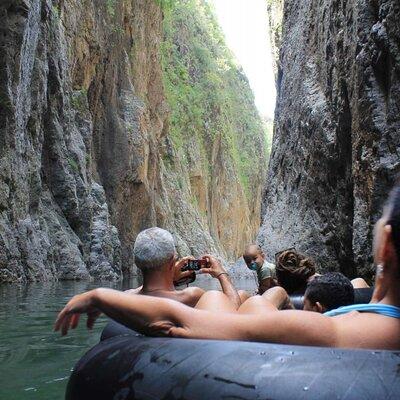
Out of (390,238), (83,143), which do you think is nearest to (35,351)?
(390,238)

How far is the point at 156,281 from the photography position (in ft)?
9.92

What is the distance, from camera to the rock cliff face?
12.8 meters

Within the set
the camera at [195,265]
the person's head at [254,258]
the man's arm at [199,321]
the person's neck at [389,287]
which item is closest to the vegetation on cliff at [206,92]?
the person's head at [254,258]

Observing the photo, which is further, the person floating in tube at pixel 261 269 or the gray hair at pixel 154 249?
the person floating in tube at pixel 261 269

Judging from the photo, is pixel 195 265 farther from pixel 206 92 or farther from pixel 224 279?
pixel 206 92

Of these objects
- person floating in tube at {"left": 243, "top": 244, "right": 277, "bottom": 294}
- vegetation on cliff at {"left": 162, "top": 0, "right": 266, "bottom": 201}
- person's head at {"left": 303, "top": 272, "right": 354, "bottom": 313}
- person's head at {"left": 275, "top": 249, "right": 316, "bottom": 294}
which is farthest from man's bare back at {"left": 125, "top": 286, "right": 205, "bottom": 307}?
vegetation on cliff at {"left": 162, "top": 0, "right": 266, "bottom": 201}

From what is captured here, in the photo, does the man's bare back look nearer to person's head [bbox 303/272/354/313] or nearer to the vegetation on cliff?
person's head [bbox 303/272/354/313]

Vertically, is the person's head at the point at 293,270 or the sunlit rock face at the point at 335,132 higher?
the sunlit rock face at the point at 335,132

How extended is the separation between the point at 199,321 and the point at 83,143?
61.7ft

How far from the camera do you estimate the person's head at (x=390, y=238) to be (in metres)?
1.78

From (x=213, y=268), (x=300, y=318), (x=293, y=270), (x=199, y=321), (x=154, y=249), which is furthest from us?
(x=293, y=270)

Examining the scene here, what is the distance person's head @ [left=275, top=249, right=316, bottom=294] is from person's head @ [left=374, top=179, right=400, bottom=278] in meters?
2.54

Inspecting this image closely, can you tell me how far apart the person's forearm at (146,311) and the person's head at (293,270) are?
7.66 ft

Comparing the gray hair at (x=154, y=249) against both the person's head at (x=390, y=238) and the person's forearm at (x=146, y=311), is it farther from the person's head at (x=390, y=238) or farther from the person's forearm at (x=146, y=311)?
the person's head at (x=390, y=238)
